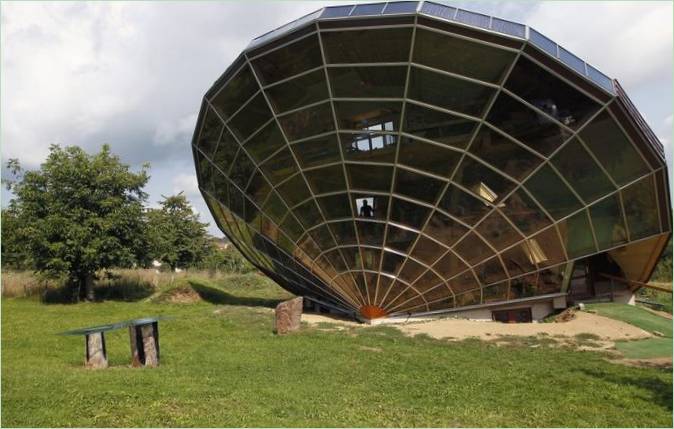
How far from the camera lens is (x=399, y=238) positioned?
58.4 feet

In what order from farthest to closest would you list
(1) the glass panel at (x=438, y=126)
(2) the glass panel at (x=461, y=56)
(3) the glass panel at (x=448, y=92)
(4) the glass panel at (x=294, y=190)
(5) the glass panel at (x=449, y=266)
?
1. (4) the glass panel at (x=294, y=190)
2. (5) the glass panel at (x=449, y=266)
3. (1) the glass panel at (x=438, y=126)
4. (3) the glass panel at (x=448, y=92)
5. (2) the glass panel at (x=461, y=56)

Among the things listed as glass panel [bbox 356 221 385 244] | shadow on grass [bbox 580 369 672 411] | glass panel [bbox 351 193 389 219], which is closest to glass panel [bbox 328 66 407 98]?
glass panel [bbox 351 193 389 219]

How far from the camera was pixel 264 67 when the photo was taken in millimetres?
15930

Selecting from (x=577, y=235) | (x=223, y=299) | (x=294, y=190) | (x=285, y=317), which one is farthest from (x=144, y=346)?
(x=223, y=299)

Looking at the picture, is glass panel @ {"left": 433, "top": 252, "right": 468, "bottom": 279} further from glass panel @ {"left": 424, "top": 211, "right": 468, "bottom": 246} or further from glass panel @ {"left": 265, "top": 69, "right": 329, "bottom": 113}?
glass panel @ {"left": 265, "top": 69, "right": 329, "bottom": 113}

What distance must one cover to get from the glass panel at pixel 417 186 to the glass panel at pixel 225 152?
6376 millimetres

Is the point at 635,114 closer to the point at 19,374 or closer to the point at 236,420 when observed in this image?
the point at 236,420

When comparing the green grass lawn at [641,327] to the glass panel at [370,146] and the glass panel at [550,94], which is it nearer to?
the glass panel at [550,94]

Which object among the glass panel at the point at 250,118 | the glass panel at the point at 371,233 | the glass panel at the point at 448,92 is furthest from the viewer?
the glass panel at the point at 371,233

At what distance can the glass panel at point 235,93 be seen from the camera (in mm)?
16469

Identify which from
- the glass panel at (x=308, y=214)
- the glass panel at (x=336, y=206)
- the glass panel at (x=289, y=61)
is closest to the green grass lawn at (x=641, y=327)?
the glass panel at (x=336, y=206)

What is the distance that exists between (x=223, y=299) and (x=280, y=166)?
15.0m

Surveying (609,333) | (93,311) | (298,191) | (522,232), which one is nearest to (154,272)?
(93,311)

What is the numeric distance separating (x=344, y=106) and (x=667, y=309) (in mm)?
19593
